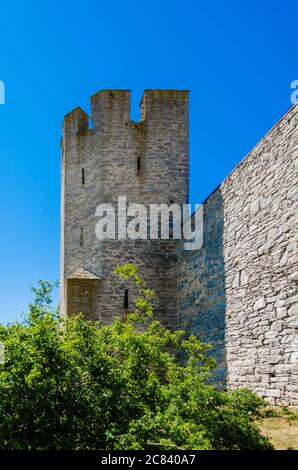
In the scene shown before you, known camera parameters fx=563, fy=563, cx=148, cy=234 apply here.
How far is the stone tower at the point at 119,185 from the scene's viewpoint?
1470 centimetres

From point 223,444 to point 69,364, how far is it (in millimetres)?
2040

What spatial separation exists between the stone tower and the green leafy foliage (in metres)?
7.54

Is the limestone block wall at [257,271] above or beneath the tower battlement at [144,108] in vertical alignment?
beneath

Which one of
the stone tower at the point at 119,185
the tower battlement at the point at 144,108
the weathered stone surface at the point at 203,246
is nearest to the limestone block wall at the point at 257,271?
the weathered stone surface at the point at 203,246

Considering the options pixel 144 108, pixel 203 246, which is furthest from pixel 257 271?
pixel 144 108

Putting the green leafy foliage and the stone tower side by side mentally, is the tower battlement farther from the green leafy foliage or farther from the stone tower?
the green leafy foliage

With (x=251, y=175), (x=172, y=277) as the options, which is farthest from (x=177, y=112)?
(x=251, y=175)

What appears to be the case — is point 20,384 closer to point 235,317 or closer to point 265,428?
point 265,428

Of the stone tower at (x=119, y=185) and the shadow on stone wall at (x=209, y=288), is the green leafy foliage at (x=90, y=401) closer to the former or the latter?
the shadow on stone wall at (x=209, y=288)

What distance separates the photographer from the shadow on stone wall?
11102mm

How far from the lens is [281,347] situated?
27.5 feet

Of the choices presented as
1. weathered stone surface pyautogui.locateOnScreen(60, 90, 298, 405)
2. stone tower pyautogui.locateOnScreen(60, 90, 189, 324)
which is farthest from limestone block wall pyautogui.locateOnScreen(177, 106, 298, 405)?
stone tower pyautogui.locateOnScreen(60, 90, 189, 324)

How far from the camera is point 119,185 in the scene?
50.3ft

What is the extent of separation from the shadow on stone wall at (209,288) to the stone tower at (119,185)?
136 centimetres
